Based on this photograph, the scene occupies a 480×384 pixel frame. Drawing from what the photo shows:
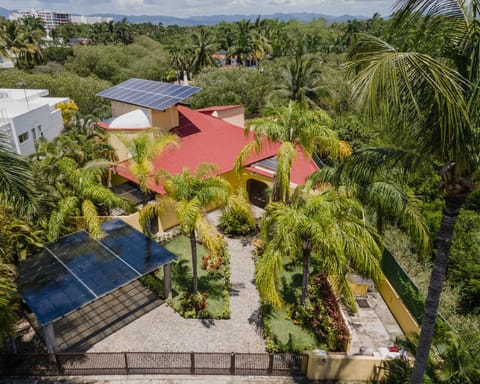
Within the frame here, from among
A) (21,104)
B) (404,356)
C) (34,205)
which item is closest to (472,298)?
(404,356)

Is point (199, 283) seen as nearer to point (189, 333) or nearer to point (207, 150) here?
point (189, 333)

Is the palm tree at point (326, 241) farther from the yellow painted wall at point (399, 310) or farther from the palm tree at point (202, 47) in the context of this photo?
the palm tree at point (202, 47)

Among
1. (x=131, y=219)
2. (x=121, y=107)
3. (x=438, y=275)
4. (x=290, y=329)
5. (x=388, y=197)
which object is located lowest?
(x=290, y=329)

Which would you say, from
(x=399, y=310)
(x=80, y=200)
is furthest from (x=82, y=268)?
(x=399, y=310)

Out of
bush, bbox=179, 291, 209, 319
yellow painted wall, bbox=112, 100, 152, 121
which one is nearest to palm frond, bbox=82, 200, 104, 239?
bush, bbox=179, 291, 209, 319

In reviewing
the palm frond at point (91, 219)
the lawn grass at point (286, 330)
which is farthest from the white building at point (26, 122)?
the lawn grass at point (286, 330)

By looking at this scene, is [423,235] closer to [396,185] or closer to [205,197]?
[396,185]

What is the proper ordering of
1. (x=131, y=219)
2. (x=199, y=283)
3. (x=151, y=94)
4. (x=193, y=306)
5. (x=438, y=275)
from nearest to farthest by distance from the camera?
(x=438, y=275) → (x=193, y=306) → (x=199, y=283) → (x=131, y=219) → (x=151, y=94)
